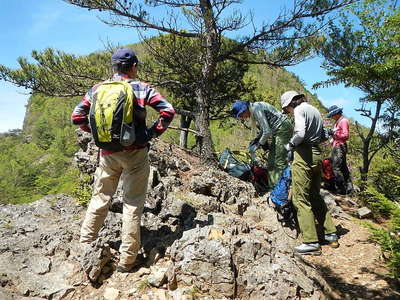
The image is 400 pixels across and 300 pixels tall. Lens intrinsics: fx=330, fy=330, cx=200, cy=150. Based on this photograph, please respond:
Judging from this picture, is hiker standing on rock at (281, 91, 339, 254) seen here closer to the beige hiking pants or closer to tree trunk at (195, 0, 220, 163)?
the beige hiking pants

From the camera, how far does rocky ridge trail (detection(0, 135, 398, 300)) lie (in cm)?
271

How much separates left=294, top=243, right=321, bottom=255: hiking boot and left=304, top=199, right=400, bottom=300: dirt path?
57 mm

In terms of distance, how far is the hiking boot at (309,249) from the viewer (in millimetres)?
3883

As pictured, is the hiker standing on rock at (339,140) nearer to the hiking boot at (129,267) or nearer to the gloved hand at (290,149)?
the gloved hand at (290,149)

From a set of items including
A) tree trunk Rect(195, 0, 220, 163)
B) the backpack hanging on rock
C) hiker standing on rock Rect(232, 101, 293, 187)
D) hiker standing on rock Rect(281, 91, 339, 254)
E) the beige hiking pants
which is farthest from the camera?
tree trunk Rect(195, 0, 220, 163)

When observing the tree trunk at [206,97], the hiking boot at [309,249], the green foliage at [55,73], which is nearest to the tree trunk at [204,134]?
the tree trunk at [206,97]

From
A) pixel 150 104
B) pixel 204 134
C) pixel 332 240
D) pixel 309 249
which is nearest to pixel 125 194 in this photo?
pixel 150 104

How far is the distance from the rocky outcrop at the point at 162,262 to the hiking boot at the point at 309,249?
13.5 inches

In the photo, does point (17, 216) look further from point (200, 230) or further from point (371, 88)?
point (371, 88)

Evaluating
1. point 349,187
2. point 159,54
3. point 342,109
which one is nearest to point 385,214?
point 349,187

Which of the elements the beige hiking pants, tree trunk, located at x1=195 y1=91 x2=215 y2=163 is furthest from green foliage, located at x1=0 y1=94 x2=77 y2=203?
the beige hiking pants

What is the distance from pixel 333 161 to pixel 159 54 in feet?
13.6

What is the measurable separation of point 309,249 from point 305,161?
1036 millimetres

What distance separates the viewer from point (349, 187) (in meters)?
6.67
